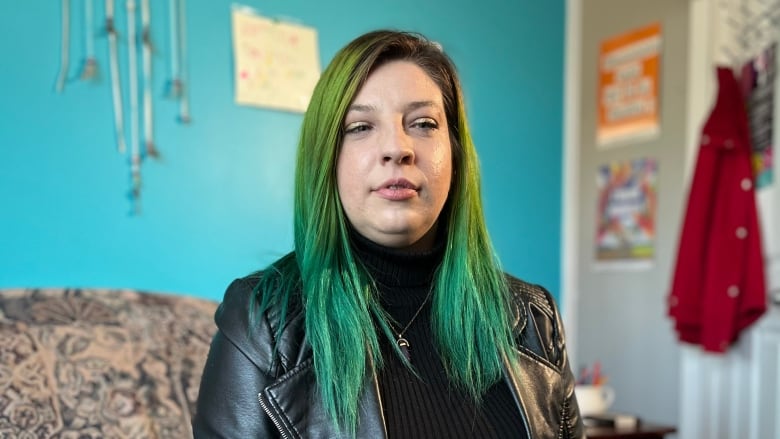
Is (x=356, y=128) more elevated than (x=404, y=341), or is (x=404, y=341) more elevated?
(x=356, y=128)

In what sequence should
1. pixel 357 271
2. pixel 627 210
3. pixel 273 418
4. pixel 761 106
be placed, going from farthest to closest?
pixel 627 210 < pixel 761 106 < pixel 357 271 < pixel 273 418

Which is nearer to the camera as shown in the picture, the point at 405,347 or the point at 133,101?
the point at 405,347

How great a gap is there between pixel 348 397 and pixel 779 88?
182 cm

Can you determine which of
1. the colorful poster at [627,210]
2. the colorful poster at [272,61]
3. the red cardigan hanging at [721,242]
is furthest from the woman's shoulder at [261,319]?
the colorful poster at [627,210]

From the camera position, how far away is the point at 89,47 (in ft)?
5.07

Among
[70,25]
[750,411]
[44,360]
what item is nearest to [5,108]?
[70,25]

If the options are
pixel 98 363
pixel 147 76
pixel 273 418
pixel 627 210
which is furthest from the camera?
pixel 627 210

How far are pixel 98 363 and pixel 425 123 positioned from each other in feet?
2.88

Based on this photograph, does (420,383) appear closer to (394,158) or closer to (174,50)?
(394,158)

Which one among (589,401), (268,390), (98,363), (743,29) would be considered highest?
(743,29)

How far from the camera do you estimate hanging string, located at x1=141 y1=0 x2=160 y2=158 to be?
63.8 inches

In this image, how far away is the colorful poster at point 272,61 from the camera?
177cm

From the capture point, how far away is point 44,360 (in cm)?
134

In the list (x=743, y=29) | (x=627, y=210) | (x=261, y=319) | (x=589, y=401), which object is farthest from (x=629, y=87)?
(x=261, y=319)
